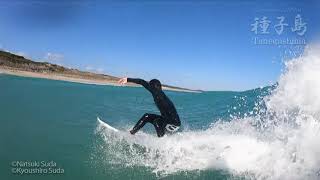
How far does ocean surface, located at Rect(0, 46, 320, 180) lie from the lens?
5.23 meters

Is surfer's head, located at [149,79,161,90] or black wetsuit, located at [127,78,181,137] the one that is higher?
surfer's head, located at [149,79,161,90]

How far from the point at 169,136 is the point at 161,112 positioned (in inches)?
10.9

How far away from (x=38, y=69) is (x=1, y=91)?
0.39 meters

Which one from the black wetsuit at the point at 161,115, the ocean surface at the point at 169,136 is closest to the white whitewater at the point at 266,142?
the ocean surface at the point at 169,136

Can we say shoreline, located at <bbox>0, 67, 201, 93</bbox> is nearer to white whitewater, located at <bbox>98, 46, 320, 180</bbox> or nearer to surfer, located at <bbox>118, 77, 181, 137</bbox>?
surfer, located at <bbox>118, 77, 181, 137</bbox>

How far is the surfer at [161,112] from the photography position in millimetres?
5215

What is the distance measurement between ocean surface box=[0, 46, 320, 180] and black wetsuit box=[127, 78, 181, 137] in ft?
0.17

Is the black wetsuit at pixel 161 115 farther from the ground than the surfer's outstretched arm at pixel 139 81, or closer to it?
closer to it

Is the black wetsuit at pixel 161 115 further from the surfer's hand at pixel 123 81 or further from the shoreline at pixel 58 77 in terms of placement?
the shoreline at pixel 58 77

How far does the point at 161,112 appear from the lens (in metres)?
5.27

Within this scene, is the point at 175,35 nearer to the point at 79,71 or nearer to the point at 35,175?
the point at 79,71

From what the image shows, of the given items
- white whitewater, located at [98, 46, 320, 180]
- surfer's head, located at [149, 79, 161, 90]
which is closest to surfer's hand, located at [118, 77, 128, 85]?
surfer's head, located at [149, 79, 161, 90]

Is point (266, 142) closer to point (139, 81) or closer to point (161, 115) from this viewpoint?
point (161, 115)

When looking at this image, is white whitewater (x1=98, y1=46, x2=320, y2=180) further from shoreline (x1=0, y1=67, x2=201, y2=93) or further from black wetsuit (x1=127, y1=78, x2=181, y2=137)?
shoreline (x1=0, y1=67, x2=201, y2=93)
